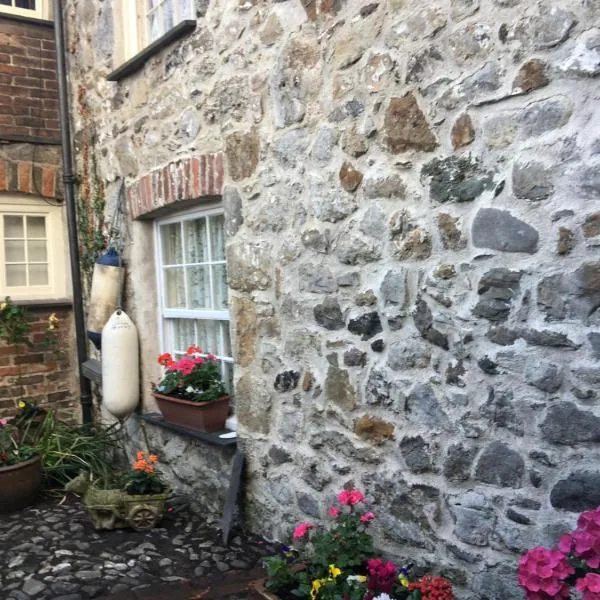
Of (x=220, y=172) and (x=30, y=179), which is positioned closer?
(x=220, y=172)

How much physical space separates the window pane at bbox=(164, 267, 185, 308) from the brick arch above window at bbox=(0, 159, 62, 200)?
1796 millimetres

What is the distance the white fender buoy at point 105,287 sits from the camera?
521 centimetres

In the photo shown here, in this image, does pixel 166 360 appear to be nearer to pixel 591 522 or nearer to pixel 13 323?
pixel 13 323

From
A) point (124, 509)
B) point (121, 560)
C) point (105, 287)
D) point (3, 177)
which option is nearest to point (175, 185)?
point (105, 287)

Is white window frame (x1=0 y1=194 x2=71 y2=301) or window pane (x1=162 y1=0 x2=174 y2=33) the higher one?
window pane (x1=162 y1=0 x2=174 y2=33)

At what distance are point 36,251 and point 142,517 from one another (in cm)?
313

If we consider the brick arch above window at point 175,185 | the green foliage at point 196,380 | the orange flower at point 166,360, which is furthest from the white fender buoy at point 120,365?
the brick arch above window at point 175,185

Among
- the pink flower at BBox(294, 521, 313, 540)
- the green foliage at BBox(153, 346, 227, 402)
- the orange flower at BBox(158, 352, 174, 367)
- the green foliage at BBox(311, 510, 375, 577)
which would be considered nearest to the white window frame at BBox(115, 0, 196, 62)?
the orange flower at BBox(158, 352, 174, 367)

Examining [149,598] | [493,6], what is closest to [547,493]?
[493,6]

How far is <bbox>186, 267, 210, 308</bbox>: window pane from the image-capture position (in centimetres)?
465

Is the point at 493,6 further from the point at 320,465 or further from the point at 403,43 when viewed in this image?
the point at 320,465

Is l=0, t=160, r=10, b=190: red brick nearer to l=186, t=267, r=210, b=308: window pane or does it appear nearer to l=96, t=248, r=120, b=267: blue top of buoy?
l=96, t=248, r=120, b=267: blue top of buoy

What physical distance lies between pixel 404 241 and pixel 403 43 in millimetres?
826

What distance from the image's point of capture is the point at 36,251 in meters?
6.32
